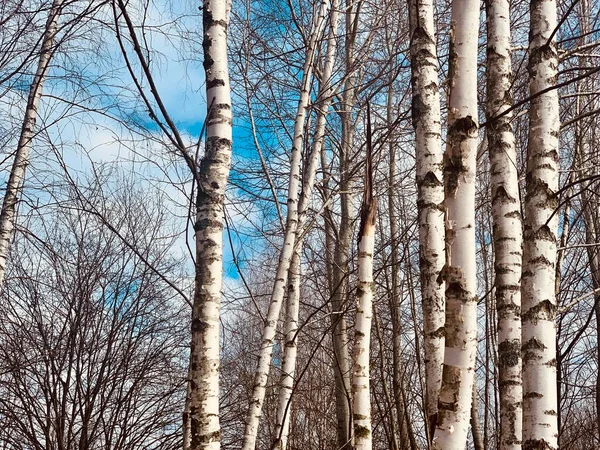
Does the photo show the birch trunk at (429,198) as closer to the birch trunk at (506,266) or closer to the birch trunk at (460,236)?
the birch trunk at (506,266)

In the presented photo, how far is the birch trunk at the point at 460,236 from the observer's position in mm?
2094

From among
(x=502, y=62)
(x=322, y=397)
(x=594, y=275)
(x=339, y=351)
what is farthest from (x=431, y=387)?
(x=322, y=397)

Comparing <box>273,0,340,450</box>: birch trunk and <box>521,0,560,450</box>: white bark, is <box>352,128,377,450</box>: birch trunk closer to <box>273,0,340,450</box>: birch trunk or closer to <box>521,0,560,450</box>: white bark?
<box>273,0,340,450</box>: birch trunk

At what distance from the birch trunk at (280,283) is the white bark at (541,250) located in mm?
2232

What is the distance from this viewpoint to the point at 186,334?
9617 millimetres

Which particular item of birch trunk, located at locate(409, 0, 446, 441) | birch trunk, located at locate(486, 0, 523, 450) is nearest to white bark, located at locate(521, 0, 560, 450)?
→ birch trunk, located at locate(486, 0, 523, 450)

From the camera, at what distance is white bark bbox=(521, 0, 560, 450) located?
2727 mm

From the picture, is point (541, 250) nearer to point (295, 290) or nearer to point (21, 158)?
point (295, 290)

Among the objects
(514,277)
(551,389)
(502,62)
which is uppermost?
(502,62)

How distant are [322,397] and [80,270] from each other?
6.50 m

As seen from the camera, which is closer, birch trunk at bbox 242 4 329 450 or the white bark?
the white bark

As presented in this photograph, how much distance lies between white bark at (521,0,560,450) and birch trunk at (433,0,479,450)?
0.82 metres

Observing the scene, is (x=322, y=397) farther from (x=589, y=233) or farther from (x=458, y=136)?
(x=458, y=136)

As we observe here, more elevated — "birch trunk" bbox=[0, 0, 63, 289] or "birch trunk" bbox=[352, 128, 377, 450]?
"birch trunk" bbox=[0, 0, 63, 289]
